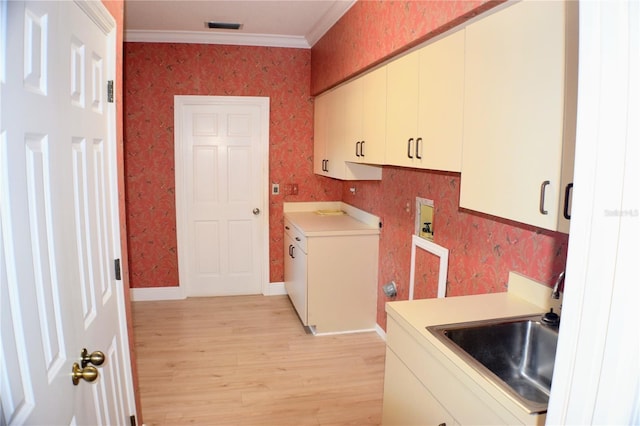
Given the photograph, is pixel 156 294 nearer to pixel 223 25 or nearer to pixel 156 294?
pixel 156 294

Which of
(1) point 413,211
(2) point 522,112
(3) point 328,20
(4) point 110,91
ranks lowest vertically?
(1) point 413,211

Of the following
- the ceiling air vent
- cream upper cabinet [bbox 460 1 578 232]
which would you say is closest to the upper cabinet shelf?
cream upper cabinet [bbox 460 1 578 232]

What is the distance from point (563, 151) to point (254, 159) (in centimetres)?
363

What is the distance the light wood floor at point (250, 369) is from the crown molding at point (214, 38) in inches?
105

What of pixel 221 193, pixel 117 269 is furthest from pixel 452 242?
pixel 221 193

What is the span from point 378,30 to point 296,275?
7.42 feet

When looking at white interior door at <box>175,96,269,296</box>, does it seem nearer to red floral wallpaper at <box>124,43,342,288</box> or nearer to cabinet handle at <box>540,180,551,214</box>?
red floral wallpaper at <box>124,43,342,288</box>

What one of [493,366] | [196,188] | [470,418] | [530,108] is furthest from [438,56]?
[196,188]

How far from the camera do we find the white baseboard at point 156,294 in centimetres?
459

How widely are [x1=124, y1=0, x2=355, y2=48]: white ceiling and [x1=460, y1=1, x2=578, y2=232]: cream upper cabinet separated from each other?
180 centimetres

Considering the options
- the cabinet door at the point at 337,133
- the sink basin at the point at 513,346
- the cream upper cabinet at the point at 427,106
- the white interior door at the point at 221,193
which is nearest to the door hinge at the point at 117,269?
the sink basin at the point at 513,346

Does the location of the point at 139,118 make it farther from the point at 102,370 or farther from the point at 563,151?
the point at 563,151

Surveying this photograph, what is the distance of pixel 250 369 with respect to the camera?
319 cm

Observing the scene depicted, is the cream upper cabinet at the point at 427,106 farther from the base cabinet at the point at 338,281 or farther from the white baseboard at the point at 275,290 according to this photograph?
the white baseboard at the point at 275,290
